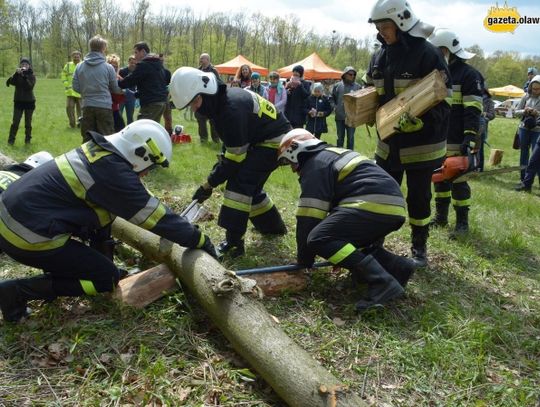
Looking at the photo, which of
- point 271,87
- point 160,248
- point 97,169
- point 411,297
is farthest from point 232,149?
point 271,87

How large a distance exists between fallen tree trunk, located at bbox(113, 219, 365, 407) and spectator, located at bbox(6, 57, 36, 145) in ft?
23.5

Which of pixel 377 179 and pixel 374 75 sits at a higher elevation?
pixel 374 75

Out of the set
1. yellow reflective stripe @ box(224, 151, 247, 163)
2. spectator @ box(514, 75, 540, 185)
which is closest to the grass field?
yellow reflective stripe @ box(224, 151, 247, 163)

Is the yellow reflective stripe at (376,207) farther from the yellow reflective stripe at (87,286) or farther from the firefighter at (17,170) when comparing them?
the firefighter at (17,170)

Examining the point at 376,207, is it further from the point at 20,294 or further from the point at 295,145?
the point at 20,294

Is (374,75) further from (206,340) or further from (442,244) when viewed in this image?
(206,340)

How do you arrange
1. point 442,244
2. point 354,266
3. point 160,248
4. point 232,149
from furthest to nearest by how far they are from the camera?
point 442,244, point 232,149, point 160,248, point 354,266

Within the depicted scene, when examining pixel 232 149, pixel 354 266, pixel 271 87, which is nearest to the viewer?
pixel 354 266

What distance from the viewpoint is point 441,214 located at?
5746 mm

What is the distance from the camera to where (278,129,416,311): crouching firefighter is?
3480 mm

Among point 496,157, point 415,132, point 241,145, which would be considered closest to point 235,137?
point 241,145

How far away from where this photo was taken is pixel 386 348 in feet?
10.3

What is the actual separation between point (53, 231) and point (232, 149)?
1.69 metres

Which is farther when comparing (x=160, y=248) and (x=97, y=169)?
(x=160, y=248)
